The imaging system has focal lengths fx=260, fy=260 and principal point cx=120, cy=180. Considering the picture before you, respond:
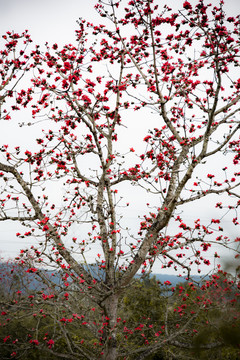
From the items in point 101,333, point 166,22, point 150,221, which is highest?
point 166,22

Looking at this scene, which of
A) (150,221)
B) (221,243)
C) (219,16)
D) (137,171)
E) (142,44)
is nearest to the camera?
(219,16)

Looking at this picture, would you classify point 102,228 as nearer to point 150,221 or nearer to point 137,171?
point 150,221

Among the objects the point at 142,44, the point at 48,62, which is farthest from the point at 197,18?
the point at 48,62

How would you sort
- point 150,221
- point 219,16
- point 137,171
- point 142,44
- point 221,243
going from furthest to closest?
1. point 142,44
2. point 137,171
3. point 150,221
4. point 221,243
5. point 219,16

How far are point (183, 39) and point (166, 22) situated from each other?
0.51 meters

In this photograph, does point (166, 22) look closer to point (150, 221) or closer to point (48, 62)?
point (48, 62)

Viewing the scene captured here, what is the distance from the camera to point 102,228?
581 centimetres

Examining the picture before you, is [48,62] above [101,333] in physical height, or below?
above

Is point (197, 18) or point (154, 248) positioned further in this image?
point (154, 248)

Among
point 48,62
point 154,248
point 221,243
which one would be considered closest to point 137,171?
point 154,248

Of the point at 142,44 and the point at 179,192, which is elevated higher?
the point at 142,44

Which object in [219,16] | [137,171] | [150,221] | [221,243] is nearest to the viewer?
[219,16]

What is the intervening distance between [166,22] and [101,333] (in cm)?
687

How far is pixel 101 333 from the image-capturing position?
573 cm
